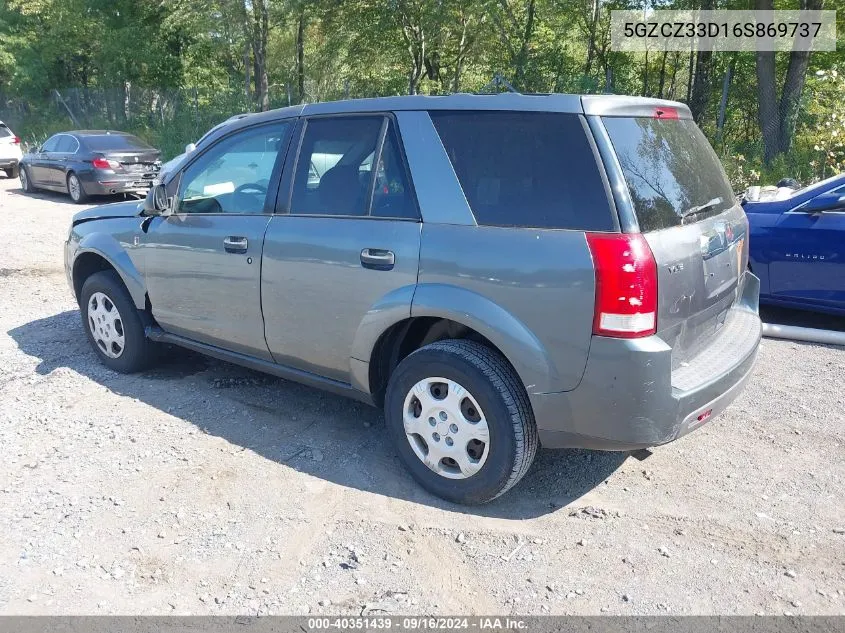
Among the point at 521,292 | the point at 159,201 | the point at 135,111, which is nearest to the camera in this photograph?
the point at 521,292

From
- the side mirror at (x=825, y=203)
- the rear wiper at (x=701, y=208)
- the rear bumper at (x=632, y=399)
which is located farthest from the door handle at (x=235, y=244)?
the side mirror at (x=825, y=203)

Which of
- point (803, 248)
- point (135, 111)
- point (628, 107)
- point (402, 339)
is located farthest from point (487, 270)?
point (135, 111)

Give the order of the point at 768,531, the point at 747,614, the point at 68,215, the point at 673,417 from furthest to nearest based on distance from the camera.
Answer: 1. the point at 68,215
2. the point at 768,531
3. the point at 673,417
4. the point at 747,614

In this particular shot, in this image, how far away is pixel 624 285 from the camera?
293cm

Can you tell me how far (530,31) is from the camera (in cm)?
1891

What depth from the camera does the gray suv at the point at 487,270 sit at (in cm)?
304

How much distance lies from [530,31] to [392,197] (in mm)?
16967

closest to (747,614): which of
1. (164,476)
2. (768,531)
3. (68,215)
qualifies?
(768,531)

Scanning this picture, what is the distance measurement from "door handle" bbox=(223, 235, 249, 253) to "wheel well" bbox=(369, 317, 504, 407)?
A: 1097 millimetres

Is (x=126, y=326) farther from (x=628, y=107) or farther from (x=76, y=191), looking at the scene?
(x=76, y=191)

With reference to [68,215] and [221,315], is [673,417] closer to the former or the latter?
[221,315]

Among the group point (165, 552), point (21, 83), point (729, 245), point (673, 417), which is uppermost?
point (21, 83)

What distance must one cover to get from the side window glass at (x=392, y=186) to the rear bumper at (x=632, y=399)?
1.15m

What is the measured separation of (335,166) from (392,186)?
19.3 inches
